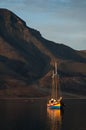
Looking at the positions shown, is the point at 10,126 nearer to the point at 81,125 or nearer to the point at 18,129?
the point at 18,129

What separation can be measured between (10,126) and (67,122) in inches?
875

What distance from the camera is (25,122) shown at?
158 metres

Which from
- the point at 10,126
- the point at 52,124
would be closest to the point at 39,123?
the point at 52,124

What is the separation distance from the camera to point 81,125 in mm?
145500

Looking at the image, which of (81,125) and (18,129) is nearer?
(18,129)

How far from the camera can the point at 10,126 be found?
143000 millimetres

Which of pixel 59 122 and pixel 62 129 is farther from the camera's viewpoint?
pixel 59 122

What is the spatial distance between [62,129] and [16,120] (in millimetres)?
28986

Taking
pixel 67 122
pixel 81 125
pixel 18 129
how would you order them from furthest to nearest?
pixel 67 122
pixel 81 125
pixel 18 129

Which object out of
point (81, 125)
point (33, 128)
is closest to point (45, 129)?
point (33, 128)

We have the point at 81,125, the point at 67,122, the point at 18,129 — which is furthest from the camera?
the point at 67,122

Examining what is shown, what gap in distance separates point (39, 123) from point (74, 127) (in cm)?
1690

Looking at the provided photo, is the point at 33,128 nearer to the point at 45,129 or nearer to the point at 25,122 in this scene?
the point at 45,129

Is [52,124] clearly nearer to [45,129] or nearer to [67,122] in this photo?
[67,122]
